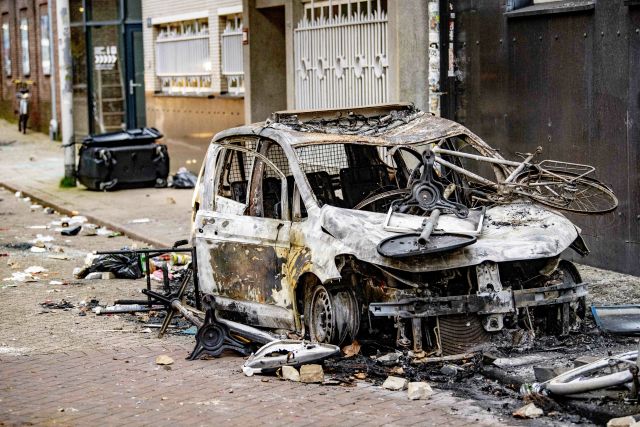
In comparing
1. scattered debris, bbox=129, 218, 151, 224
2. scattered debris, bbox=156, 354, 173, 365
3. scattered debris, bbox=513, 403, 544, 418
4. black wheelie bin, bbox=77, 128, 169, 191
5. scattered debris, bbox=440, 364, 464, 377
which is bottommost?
scattered debris, bbox=156, 354, 173, 365

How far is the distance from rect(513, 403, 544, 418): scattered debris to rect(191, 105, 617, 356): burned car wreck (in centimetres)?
110

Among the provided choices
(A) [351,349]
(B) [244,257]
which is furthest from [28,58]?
(A) [351,349]

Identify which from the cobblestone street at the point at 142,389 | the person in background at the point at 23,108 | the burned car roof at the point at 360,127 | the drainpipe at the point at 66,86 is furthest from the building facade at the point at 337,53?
the person in background at the point at 23,108

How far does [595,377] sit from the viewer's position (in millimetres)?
7023

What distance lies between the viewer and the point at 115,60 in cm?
3122

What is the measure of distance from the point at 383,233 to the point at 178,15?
16.9 metres

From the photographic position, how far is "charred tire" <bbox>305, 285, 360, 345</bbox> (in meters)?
8.40

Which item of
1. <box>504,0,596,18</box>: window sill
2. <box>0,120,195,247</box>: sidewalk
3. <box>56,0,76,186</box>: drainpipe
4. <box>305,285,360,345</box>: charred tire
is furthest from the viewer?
<box>56,0,76,186</box>: drainpipe

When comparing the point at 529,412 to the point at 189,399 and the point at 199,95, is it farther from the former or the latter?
the point at 199,95

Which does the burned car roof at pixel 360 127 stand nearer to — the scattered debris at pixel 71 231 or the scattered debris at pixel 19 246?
the scattered debris at pixel 19 246

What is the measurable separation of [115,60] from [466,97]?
18326 mm

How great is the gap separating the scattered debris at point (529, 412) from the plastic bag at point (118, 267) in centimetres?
661

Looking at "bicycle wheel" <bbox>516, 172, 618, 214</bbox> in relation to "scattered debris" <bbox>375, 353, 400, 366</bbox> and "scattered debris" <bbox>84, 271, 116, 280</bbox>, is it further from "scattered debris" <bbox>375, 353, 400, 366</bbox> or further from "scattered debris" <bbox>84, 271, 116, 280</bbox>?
"scattered debris" <bbox>84, 271, 116, 280</bbox>

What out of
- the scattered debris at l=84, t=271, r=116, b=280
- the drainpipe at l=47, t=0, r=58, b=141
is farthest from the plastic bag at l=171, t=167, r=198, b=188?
the drainpipe at l=47, t=0, r=58, b=141
